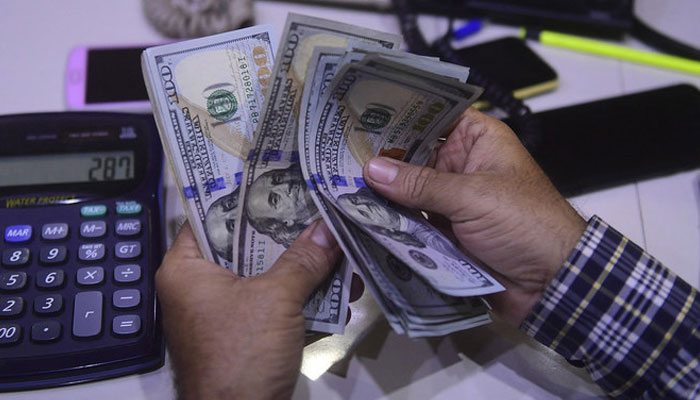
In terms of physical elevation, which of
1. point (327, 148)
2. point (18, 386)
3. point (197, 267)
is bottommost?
point (18, 386)

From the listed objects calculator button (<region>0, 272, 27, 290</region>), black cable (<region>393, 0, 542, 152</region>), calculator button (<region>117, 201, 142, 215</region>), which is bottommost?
calculator button (<region>0, 272, 27, 290</region>)

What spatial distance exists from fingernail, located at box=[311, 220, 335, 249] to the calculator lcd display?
22 cm

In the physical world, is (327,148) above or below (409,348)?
above

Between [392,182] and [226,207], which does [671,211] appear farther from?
[226,207]

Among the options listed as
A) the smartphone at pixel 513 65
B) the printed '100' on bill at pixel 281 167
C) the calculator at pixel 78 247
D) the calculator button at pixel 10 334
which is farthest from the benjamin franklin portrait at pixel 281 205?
the smartphone at pixel 513 65

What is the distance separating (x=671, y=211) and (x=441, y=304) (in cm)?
35

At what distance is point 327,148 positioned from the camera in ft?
1.78

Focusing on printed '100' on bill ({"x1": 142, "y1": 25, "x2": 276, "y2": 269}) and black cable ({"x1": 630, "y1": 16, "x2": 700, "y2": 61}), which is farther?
black cable ({"x1": 630, "y1": 16, "x2": 700, "y2": 61})

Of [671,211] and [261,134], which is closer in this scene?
[261,134]

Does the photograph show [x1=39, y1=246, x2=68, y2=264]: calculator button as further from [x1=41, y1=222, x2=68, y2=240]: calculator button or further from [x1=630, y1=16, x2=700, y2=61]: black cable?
[x1=630, y1=16, x2=700, y2=61]: black cable

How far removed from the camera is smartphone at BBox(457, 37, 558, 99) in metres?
0.76

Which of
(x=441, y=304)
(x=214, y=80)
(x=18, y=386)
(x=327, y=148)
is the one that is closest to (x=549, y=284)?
(x=441, y=304)

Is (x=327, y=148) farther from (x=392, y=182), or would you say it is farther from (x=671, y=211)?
(x=671, y=211)

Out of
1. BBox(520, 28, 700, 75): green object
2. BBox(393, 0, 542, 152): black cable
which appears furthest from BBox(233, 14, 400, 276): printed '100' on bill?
BBox(520, 28, 700, 75): green object
